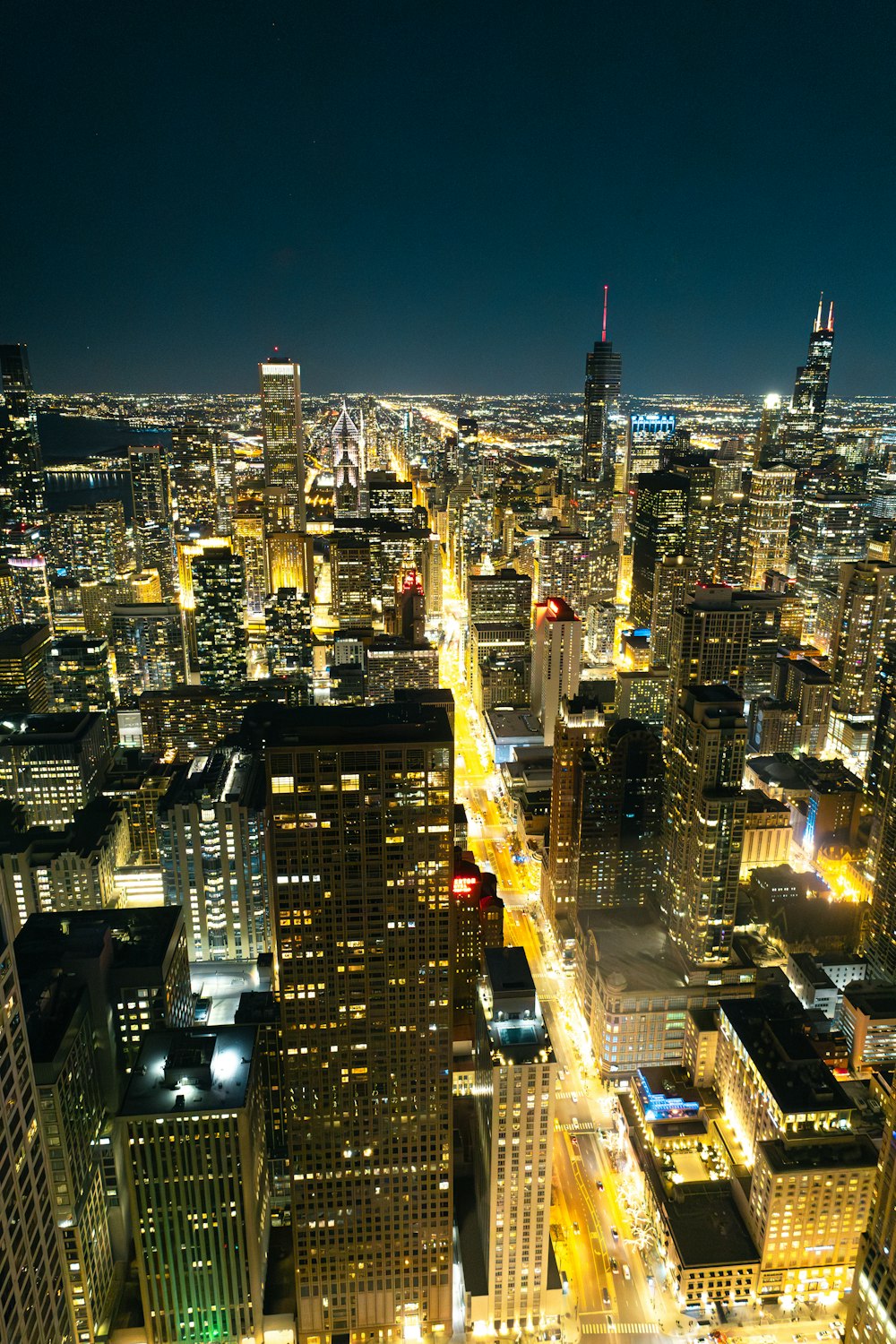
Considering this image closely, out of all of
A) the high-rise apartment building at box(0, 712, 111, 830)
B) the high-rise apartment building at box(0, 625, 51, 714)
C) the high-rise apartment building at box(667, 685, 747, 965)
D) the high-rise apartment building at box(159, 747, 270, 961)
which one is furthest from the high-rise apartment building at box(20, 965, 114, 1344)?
the high-rise apartment building at box(0, 625, 51, 714)

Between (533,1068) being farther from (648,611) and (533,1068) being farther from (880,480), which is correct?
(880,480)

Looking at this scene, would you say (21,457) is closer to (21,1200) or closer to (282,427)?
(282,427)

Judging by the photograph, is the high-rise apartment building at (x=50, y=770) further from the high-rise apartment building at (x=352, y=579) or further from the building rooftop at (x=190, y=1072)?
the high-rise apartment building at (x=352, y=579)

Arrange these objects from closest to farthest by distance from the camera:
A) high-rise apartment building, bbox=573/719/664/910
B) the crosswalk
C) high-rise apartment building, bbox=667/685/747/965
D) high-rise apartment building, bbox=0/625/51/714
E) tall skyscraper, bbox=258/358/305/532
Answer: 1. the crosswalk
2. high-rise apartment building, bbox=667/685/747/965
3. high-rise apartment building, bbox=573/719/664/910
4. high-rise apartment building, bbox=0/625/51/714
5. tall skyscraper, bbox=258/358/305/532

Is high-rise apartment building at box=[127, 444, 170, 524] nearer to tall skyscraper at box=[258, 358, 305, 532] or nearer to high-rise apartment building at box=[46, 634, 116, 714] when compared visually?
tall skyscraper at box=[258, 358, 305, 532]

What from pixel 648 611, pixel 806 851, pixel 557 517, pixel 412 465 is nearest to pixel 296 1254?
pixel 806 851
